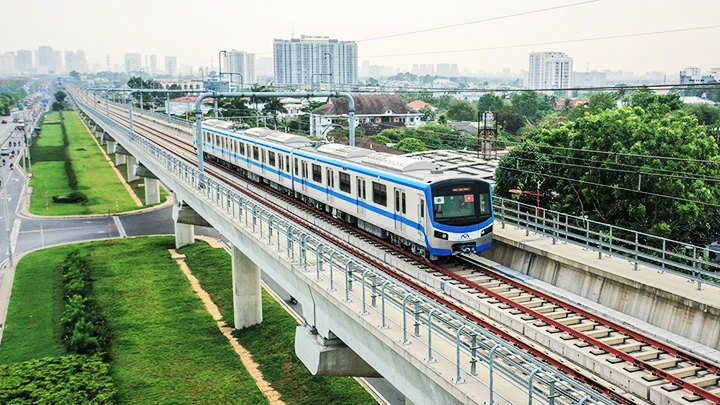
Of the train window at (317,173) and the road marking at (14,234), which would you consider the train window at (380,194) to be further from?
the road marking at (14,234)

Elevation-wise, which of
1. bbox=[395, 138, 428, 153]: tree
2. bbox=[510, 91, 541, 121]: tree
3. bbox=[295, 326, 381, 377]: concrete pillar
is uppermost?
bbox=[510, 91, 541, 121]: tree

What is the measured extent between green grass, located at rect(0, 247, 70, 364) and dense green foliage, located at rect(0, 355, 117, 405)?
5.91ft

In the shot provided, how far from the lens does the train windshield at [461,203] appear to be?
757 inches

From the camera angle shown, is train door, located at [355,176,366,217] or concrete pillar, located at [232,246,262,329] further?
concrete pillar, located at [232,246,262,329]

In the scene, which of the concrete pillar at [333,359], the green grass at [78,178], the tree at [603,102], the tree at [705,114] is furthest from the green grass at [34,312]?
the tree at [705,114]

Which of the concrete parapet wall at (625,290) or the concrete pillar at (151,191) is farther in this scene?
the concrete pillar at (151,191)

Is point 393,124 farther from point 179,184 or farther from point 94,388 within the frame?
point 94,388

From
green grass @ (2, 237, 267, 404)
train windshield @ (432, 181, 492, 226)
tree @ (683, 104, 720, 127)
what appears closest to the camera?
train windshield @ (432, 181, 492, 226)

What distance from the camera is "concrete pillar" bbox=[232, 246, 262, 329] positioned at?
2820cm

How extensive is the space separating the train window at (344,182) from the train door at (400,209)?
3652 mm

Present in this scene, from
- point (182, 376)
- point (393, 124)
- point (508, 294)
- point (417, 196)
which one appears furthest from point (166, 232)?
point (393, 124)

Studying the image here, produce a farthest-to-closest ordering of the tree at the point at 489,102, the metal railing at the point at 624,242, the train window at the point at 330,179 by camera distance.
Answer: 1. the tree at the point at 489,102
2. the train window at the point at 330,179
3. the metal railing at the point at 624,242

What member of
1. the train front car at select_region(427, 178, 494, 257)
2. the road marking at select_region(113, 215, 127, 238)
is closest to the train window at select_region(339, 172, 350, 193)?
the train front car at select_region(427, 178, 494, 257)

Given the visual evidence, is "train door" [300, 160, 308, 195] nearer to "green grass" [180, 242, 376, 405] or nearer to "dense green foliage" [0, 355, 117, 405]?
"green grass" [180, 242, 376, 405]
